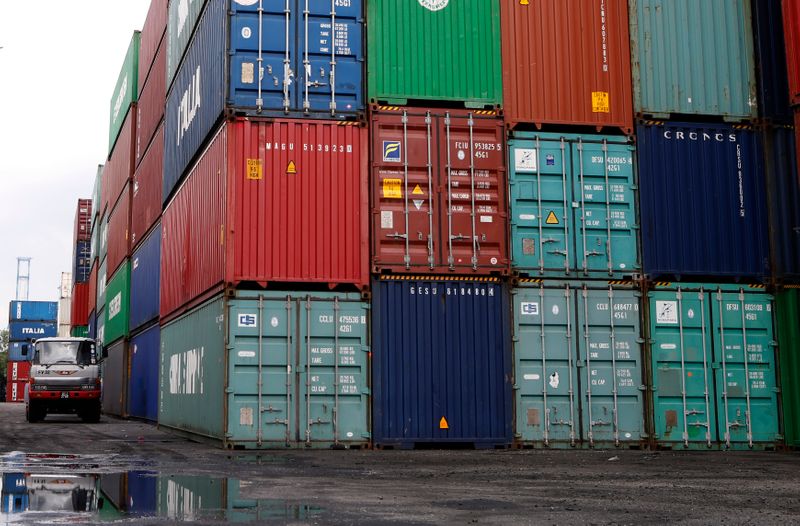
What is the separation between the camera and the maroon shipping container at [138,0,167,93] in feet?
86.8

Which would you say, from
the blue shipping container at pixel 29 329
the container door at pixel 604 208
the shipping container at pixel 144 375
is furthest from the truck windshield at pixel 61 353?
the blue shipping container at pixel 29 329

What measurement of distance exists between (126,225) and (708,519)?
2789cm

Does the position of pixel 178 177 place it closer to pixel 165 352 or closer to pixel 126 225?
pixel 165 352

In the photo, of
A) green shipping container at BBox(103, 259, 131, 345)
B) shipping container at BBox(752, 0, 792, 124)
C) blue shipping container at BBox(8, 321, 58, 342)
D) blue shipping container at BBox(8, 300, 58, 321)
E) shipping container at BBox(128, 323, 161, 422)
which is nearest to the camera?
shipping container at BBox(752, 0, 792, 124)

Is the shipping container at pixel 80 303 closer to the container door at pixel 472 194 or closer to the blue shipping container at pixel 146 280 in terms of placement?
the blue shipping container at pixel 146 280

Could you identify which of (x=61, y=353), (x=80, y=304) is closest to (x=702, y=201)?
(x=61, y=353)

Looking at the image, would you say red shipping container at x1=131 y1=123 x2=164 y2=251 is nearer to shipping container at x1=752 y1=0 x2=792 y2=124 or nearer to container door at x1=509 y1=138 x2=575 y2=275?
container door at x1=509 y1=138 x2=575 y2=275

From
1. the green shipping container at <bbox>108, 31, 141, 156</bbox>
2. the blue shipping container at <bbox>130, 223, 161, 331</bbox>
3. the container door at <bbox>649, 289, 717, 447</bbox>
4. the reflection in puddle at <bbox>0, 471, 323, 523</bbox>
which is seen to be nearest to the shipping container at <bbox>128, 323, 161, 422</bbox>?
the blue shipping container at <bbox>130, 223, 161, 331</bbox>

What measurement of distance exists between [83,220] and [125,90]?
26.8 metres

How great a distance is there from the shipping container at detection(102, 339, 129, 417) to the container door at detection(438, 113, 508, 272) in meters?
19.9

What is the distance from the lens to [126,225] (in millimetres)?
32562

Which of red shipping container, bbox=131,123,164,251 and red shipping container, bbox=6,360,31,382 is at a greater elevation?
red shipping container, bbox=131,123,164,251

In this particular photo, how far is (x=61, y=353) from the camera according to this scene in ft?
88.9

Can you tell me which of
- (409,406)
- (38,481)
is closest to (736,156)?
(409,406)
